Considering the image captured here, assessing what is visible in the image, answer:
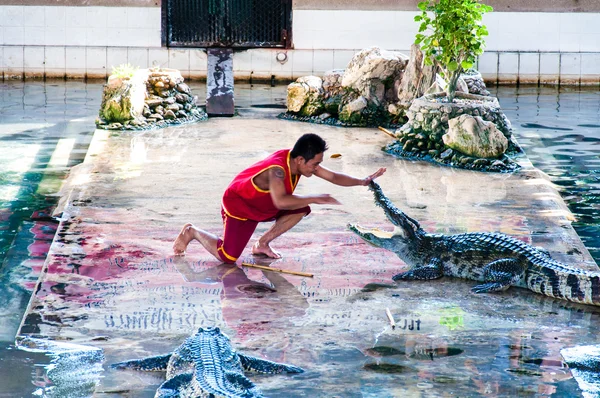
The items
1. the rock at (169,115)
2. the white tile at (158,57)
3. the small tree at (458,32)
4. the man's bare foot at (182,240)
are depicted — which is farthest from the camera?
the white tile at (158,57)

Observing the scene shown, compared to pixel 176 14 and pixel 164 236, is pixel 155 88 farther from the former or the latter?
pixel 164 236

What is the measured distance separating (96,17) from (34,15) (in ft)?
3.89

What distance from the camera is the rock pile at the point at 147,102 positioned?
12.5m

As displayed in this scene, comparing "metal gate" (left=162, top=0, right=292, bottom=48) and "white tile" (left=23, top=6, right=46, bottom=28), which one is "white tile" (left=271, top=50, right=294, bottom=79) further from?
"white tile" (left=23, top=6, right=46, bottom=28)

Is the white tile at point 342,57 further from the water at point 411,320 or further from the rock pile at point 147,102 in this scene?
the water at point 411,320

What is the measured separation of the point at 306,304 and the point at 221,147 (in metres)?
5.60

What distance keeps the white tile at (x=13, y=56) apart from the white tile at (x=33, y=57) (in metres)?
0.09

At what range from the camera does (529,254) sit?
635 centimetres

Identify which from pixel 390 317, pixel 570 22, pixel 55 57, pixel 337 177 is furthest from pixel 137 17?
pixel 390 317

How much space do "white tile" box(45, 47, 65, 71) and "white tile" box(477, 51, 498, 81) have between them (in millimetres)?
8081

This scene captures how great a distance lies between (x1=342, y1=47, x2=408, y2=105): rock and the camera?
1323cm

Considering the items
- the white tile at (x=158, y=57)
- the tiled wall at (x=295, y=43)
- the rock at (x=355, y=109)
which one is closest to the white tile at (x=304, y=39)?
the tiled wall at (x=295, y=43)

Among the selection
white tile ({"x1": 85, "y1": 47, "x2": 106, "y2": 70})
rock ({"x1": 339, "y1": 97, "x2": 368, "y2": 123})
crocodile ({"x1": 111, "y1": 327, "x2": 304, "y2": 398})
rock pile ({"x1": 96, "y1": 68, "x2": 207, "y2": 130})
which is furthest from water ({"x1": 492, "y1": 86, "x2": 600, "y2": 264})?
white tile ({"x1": 85, "y1": 47, "x2": 106, "y2": 70})

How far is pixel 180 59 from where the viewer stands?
17625mm
